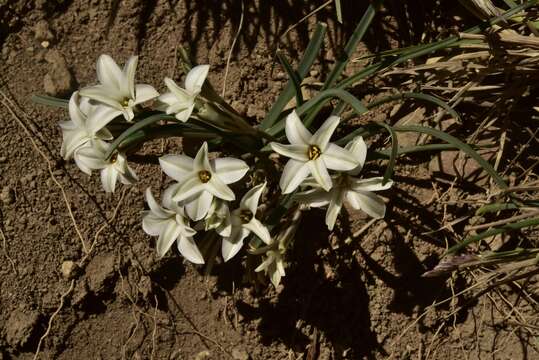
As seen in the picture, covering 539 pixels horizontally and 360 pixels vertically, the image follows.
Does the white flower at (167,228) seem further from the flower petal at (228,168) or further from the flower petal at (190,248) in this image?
the flower petal at (228,168)

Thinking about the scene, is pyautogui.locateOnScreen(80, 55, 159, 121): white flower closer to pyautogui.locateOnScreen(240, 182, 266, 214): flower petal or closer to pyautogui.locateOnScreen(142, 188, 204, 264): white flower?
pyautogui.locateOnScreen(142, 188, 204, 264): white flower

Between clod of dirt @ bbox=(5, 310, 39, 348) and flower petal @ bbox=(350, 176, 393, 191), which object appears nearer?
flower petal @ bbox=(350, 176, 393, 191)

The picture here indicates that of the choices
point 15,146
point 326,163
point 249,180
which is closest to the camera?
point 326,163

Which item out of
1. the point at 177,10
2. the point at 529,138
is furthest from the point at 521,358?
the point at 177,10

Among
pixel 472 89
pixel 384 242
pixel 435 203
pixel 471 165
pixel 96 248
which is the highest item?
pixel 472 89

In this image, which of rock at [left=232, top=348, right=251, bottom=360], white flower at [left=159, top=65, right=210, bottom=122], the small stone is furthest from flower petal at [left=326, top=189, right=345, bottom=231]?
the small stone

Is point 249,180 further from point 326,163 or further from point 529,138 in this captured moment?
point 529,138
